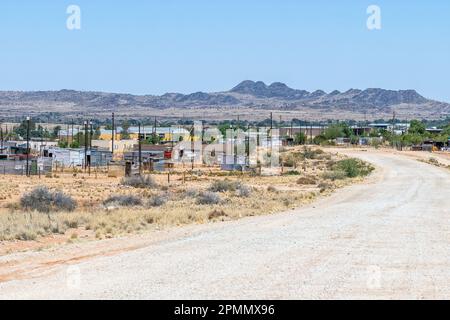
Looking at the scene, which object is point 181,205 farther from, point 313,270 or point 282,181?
point 282,181

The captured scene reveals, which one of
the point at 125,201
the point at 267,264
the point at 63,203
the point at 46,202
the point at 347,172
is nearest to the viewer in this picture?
the point at 267,264

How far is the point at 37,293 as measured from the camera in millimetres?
12742

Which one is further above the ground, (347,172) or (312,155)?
(347,172)

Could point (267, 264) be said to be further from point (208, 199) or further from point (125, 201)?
point (125, 201)

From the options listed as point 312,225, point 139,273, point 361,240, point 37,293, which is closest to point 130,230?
point 312,225

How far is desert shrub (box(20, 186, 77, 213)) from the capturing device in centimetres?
3447

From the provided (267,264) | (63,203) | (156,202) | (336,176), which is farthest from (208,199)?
(336,176)

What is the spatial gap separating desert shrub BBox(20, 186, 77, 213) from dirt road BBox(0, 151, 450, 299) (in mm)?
10489

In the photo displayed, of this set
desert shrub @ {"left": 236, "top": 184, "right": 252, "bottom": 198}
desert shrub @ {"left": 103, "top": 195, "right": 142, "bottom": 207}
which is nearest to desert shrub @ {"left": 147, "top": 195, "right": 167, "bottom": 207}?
desert shrub @ {"left": 103, "top": 195, "right": 142, "bottom": 207}

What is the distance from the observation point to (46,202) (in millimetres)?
36281

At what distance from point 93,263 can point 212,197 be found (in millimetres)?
20247

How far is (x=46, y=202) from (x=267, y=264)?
72.1ft

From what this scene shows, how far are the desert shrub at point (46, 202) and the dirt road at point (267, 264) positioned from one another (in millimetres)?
10489

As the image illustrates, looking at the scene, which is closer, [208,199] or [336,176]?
[208,199]
